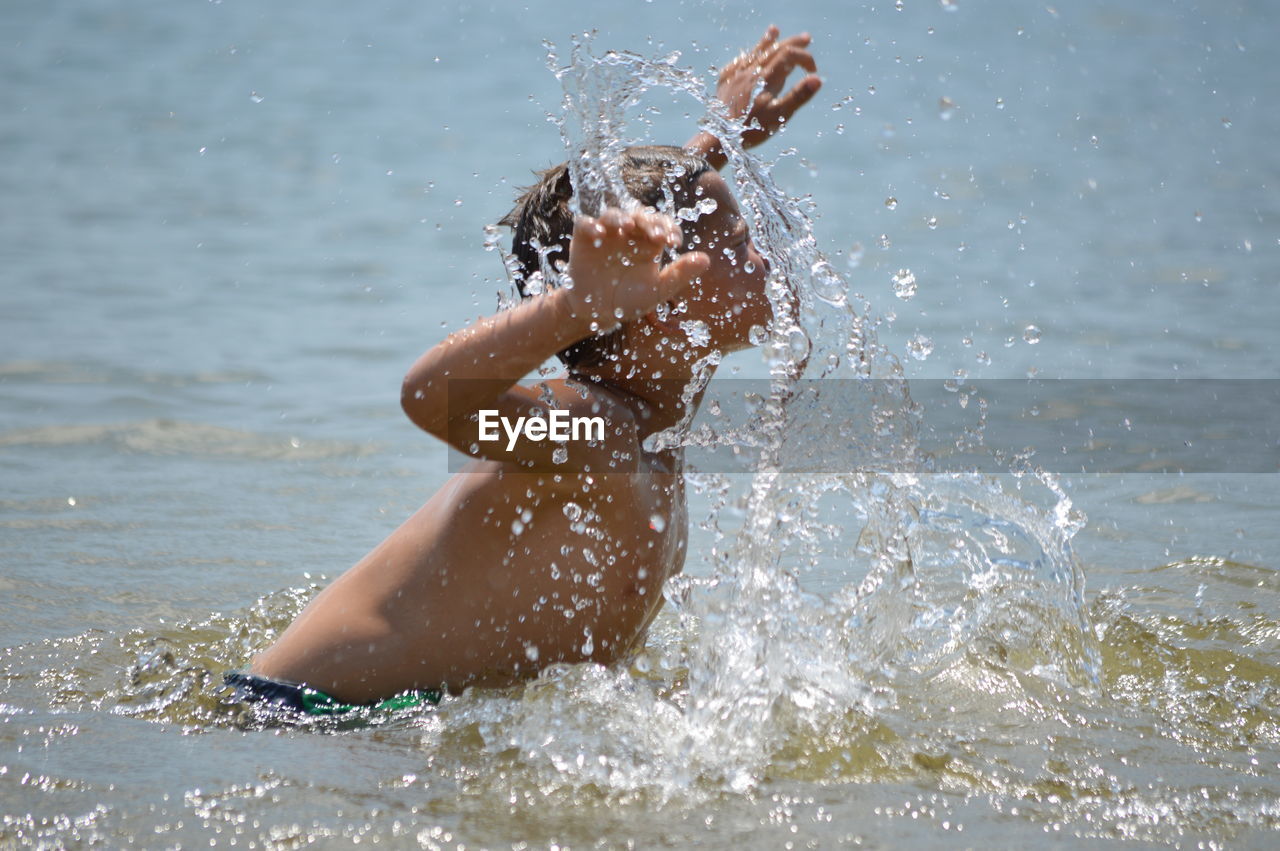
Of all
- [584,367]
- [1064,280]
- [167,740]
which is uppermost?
[584,367]

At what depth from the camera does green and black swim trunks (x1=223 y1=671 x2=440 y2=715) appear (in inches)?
94.4

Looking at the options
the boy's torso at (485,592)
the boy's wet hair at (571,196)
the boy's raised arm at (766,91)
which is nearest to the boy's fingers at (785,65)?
the boy's raised arm at (766,91)

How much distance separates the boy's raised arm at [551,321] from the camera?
1986 millimetres

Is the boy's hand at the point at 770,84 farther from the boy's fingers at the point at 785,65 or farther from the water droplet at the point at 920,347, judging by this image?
the water droplet at the point at 920,347

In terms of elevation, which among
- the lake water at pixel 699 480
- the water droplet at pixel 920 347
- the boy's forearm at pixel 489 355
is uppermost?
the boy's forearm at pixel 489 355

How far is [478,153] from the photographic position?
32.7 feet

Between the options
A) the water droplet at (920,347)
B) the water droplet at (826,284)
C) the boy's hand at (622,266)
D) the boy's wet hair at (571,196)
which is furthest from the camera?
the water droplet at (920,347)

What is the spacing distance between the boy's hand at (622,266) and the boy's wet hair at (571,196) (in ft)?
→ 1.52

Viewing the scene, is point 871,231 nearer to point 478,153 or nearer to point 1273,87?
point 478,153

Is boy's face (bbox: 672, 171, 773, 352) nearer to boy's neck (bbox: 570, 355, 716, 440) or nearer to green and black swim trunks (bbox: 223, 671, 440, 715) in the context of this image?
boy's neck (bbox: 570, 355, 716, 440)

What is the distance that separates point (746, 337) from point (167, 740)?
49.2 inches

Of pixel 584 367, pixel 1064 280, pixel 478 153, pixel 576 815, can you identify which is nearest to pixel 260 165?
pixel 478 153

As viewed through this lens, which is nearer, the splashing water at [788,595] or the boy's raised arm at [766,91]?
the splashing water at [788,595]

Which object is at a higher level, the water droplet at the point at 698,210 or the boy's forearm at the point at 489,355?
the water droplet at the point at 698,210
